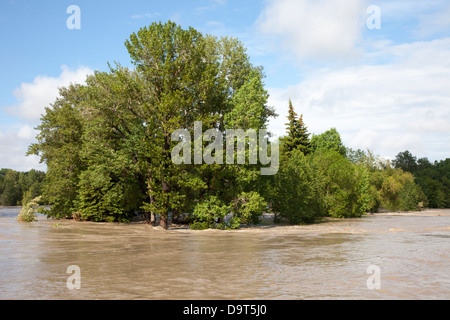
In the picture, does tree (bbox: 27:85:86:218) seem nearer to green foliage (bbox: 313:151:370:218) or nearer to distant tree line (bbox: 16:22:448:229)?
distant tree line (bbox: 16:22:448:229)

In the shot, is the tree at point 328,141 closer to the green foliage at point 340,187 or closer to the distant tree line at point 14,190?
the green foliage at point 340,187

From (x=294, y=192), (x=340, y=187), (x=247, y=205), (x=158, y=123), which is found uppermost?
(x=158, y=123)

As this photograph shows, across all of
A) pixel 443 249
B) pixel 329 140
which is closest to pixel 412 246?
pixel 443 249

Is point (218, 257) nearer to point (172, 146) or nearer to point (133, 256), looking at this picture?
point (133, 256)

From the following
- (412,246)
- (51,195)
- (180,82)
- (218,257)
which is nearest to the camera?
→ (218,257)

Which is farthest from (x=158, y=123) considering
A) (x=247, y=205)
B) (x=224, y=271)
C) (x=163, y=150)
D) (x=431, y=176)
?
(x=431, y=176)

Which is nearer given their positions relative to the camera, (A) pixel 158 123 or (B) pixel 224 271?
(B) pixel 224 271

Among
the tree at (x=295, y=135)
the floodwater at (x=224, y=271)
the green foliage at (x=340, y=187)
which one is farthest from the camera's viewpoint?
the tree at (x=295, y=135)

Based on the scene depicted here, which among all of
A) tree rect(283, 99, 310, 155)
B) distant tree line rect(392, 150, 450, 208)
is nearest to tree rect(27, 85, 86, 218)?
tree rect(283, 99, 310, 155)

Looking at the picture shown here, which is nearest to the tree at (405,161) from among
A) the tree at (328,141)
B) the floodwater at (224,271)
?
the tree at (328,141)

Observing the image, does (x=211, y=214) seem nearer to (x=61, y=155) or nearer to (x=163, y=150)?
(x=163, y=150)

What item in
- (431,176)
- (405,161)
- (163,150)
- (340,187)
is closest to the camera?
(163,150)
